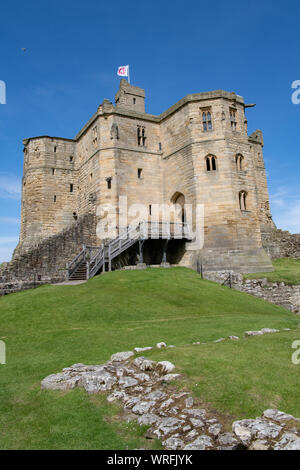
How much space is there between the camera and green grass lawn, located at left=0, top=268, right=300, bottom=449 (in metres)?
5.05

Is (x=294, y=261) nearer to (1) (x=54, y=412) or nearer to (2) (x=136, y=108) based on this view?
(2) (x=136, y=108)

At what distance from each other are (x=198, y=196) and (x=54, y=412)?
22756mm

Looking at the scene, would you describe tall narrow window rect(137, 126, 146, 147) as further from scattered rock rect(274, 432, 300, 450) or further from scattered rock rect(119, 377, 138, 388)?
scattered rock rect(274, 432, 300, 450)

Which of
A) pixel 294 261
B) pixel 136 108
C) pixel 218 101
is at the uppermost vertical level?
pixel 136 108

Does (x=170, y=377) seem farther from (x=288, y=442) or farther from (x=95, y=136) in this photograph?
(x=95, y=136)

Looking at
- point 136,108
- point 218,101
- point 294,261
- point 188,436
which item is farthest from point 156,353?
point 136,108

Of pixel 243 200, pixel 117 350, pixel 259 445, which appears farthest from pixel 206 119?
pixel 259 445

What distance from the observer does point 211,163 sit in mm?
27188

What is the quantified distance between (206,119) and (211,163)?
4.02 m

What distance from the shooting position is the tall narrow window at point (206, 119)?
28.0 m

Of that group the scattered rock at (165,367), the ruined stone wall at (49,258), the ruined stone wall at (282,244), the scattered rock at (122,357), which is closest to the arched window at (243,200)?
the ruined stone wall at (282,244)

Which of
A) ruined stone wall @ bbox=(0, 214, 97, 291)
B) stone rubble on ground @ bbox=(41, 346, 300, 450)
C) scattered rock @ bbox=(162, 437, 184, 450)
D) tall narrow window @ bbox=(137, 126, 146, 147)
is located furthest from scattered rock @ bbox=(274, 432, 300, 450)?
tall narrow window @ bbox=(137, 126, 146, 147)
